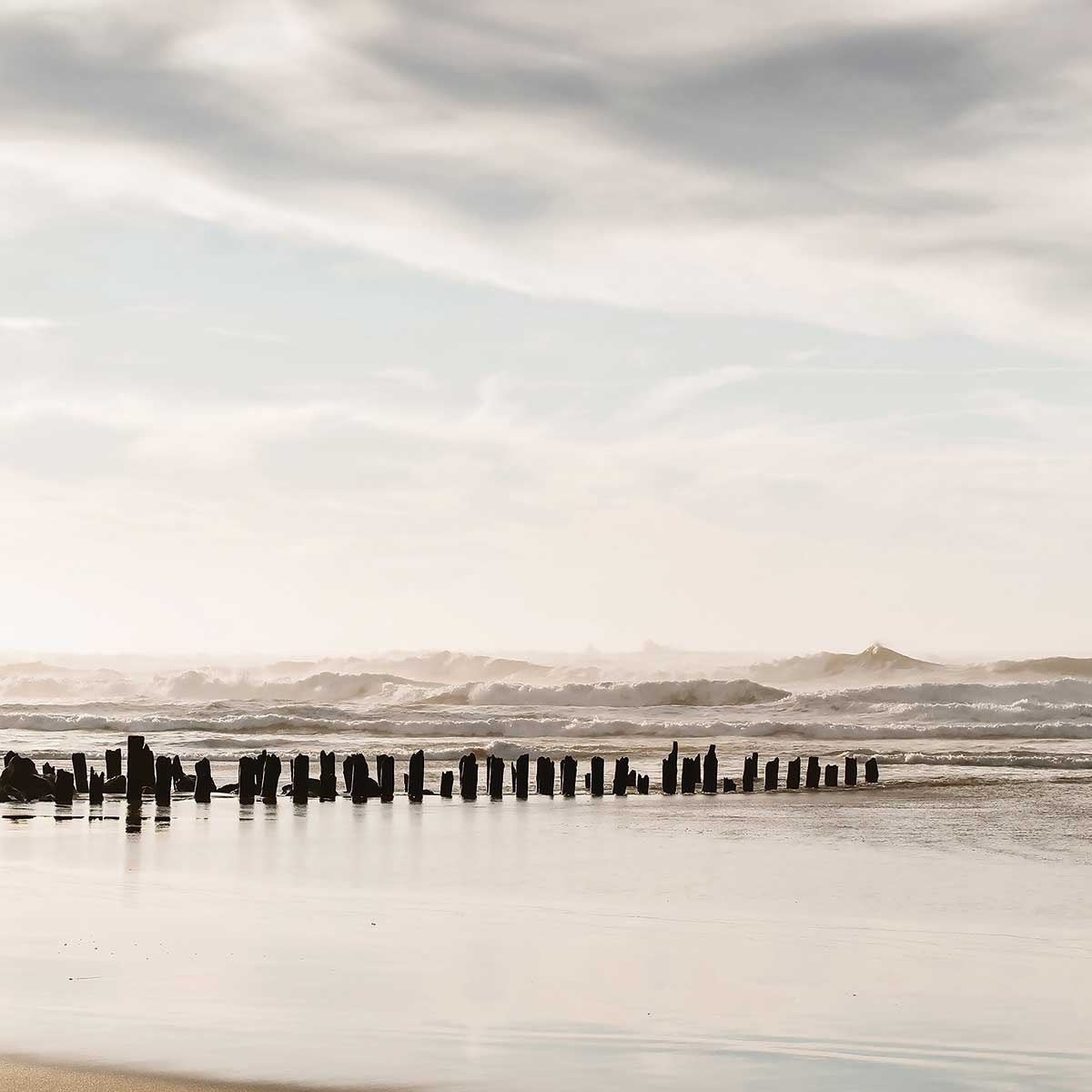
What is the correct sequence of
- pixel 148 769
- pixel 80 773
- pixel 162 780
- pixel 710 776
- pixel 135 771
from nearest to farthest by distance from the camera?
pixel 162 780
pixel 135 771
pixel 148 769
pixel 80 773
pixel 710 776

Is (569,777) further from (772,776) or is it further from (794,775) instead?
(794,775)

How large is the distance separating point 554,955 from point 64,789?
11431 millimetres

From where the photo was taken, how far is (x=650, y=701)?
6312cm

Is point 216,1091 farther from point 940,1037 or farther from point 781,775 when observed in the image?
point 781,775

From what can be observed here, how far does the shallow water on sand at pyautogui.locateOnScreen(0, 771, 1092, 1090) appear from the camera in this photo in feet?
21.4

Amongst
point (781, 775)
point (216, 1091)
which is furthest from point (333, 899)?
point (781, 775)

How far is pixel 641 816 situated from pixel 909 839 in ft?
13.4

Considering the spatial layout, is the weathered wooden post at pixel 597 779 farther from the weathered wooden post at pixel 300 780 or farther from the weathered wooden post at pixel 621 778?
the weathered wooden post at pixel 300 780

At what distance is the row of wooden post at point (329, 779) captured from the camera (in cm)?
1923

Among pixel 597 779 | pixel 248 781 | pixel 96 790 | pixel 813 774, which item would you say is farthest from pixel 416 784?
pixel 813 774

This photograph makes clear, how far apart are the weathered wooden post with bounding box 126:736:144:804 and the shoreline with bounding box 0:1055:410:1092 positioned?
525 inches

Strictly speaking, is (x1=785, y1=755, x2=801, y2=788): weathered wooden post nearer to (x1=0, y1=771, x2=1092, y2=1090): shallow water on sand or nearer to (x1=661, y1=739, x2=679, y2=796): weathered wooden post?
(x1=661, y1=739, x2=679, y2=796): weathered wooden post

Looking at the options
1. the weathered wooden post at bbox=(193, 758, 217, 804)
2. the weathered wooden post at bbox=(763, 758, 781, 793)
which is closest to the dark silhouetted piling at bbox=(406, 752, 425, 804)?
the weathered wooden post at bbox=(193, 758, 217, 804)

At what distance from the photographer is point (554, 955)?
8.88 metres
